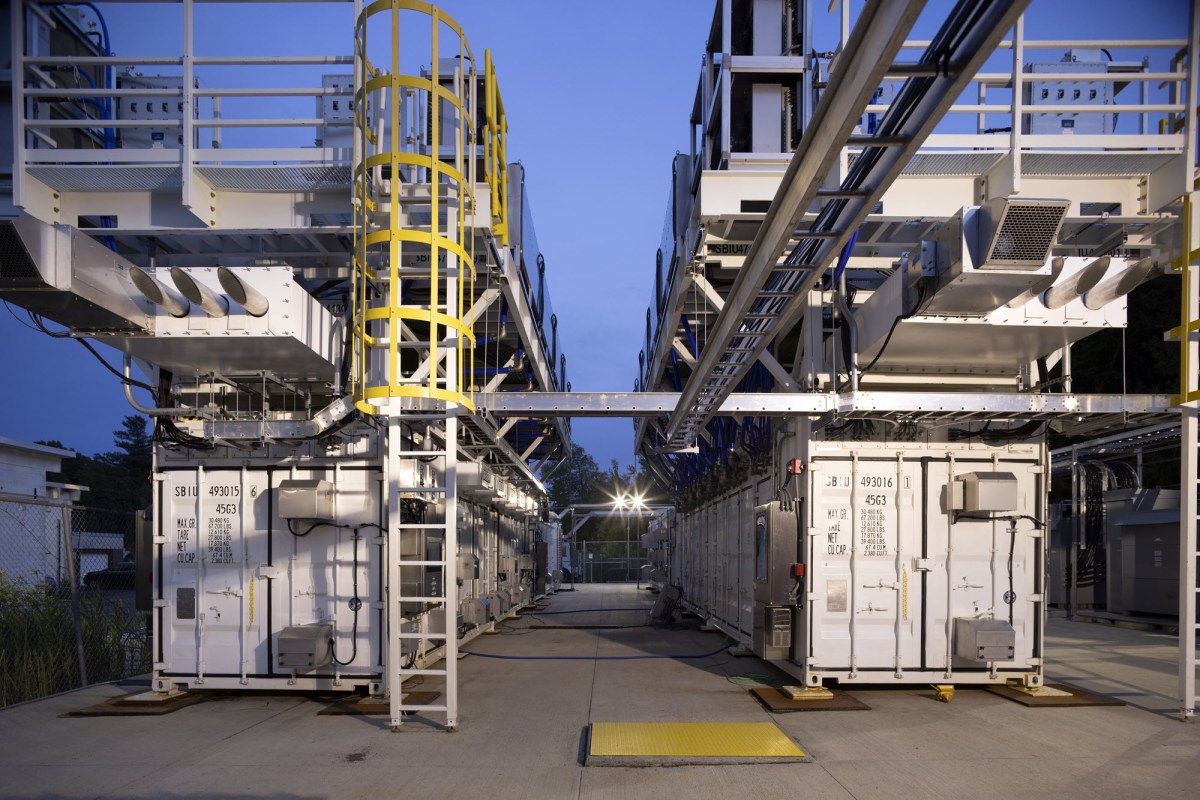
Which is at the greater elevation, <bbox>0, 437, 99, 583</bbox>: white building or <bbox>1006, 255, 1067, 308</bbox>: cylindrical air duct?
<bbox>1006, 255, 1067, 308</bbox>: cylindrical air duct

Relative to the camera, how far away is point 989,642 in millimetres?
8758

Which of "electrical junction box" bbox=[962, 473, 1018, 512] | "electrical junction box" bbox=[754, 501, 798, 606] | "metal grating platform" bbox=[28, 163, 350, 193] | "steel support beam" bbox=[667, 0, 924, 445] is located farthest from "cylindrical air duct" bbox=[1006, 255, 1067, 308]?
"metal grating platform" bbox=[28, 163, 350, 193]

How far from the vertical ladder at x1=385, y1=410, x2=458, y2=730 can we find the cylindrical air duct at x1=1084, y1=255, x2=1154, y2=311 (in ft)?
19.1

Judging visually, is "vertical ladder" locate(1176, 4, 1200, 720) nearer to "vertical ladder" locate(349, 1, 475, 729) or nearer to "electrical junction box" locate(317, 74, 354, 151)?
"vertical ladder" locate(349, 1, 475, 729)

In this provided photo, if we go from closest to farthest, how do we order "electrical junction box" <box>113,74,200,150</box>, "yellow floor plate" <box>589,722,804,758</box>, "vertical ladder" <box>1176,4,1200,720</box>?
"yellow floor plate" <box>589,722,804,758</box>
"vertical ladder" <box>1176,4,1200,720</box>
"electrical junction box" <box>113,74,200,150</box>

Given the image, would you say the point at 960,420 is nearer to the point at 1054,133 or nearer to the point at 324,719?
the point at 1054,133

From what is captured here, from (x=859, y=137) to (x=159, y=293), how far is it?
594 cm

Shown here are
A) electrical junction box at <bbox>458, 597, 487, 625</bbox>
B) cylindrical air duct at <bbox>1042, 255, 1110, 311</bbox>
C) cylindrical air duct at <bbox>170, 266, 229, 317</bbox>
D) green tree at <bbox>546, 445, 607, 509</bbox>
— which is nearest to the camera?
cylindrical air duct at <bbox>170, 266, 229, 317</bbox>

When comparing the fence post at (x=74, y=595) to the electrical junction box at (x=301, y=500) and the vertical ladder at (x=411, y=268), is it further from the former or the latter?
the vertical ladder at (x=411, y=268)

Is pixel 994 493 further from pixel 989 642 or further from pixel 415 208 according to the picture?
pixel 415 208

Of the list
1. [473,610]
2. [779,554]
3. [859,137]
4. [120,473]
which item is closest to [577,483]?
[120,473]

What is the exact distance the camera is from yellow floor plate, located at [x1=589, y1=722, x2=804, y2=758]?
6832mm

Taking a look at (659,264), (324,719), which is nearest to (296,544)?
(324,719)

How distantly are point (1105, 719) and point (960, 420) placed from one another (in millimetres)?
3180
